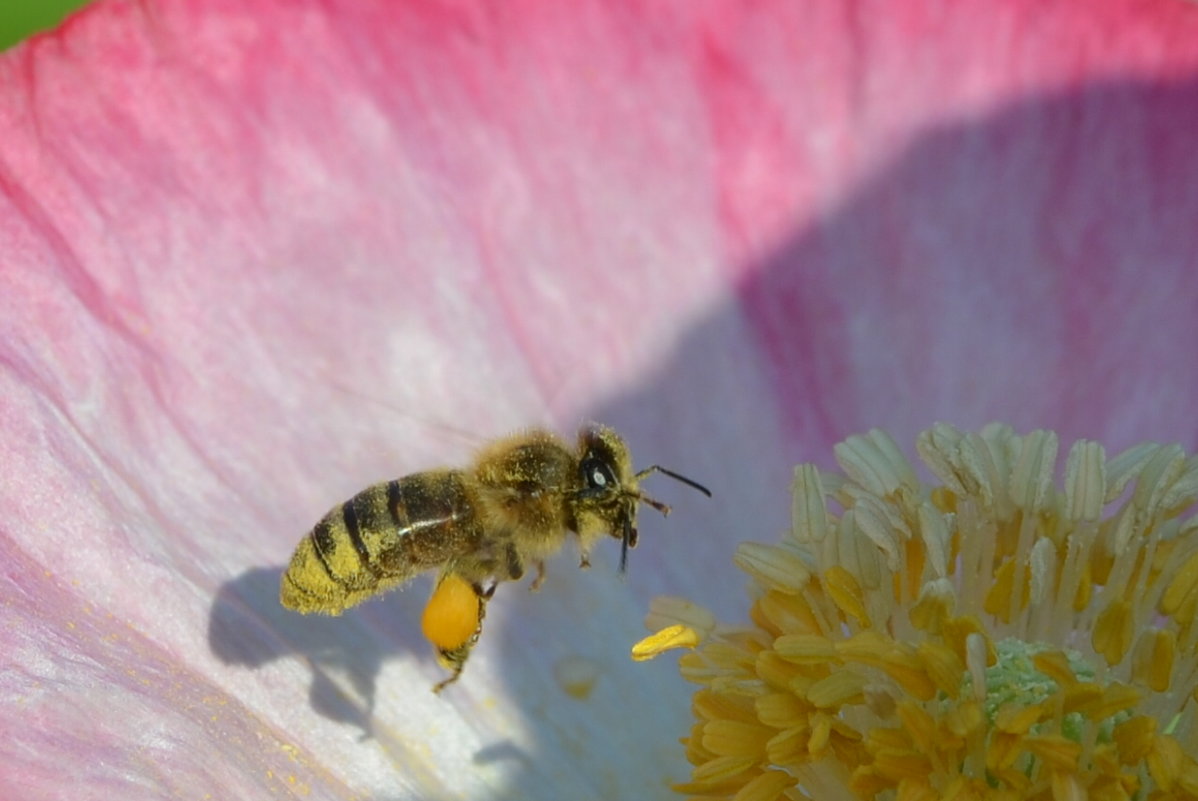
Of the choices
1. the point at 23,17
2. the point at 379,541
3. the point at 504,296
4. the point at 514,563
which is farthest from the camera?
the point at 23,17

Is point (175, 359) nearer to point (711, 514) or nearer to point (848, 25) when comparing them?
point (711, 514)

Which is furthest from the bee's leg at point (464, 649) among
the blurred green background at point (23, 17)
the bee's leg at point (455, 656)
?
the blurred green background at point (23, 17)

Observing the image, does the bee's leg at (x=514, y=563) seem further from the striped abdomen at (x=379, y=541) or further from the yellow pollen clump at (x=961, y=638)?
the yellow pollen clump at (x=961, y=638)

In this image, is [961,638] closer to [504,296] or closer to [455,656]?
[455,656]

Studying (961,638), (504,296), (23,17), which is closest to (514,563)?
(961,638)

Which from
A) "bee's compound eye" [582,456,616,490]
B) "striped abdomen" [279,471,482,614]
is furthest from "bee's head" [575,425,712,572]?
"striped abdomen" [279,471,482,614]

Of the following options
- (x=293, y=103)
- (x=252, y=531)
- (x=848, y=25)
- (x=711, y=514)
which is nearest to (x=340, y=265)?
(x=293, y=103)
